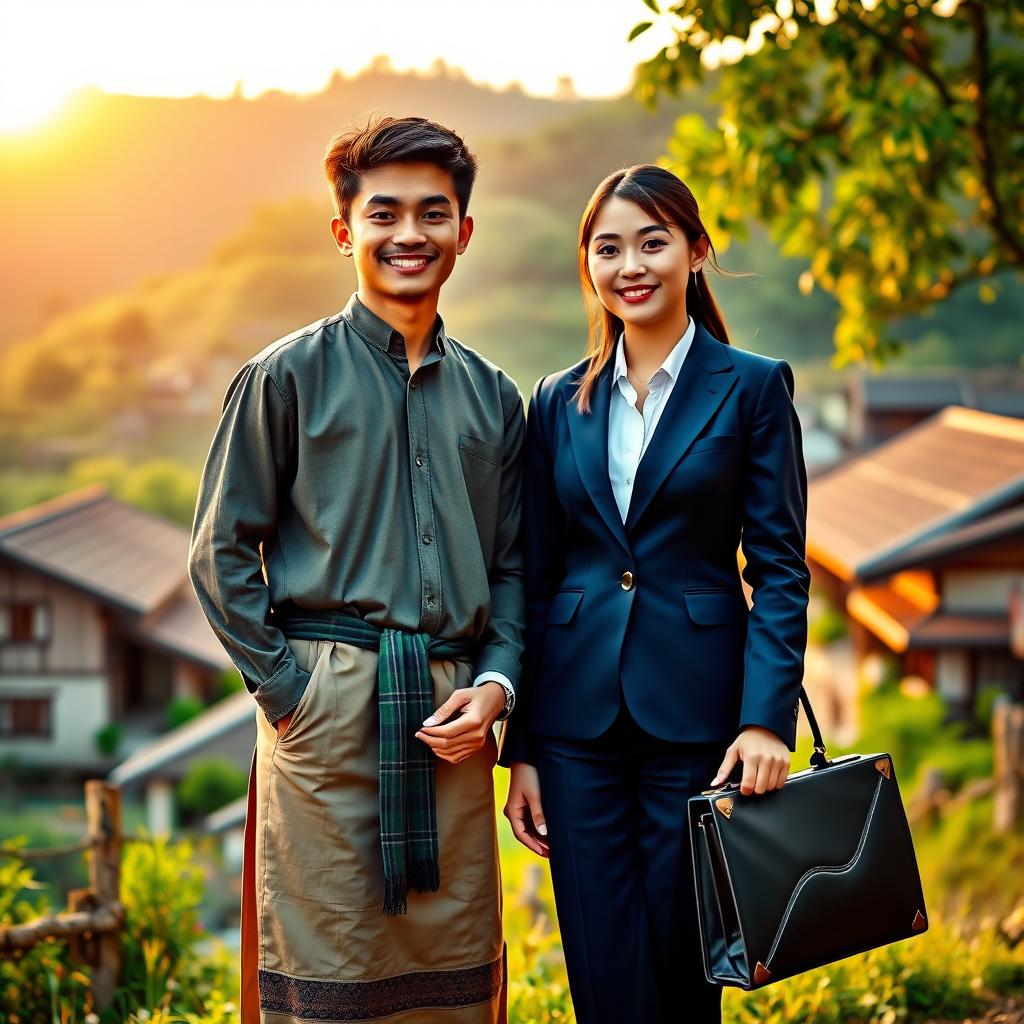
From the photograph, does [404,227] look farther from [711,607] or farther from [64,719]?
[64,719]

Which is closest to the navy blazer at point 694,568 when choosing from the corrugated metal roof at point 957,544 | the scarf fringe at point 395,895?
the scarf fringe at point 395,895

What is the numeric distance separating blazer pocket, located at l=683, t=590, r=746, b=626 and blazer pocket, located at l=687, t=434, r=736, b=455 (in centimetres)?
26

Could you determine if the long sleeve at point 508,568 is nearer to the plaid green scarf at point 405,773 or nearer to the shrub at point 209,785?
the plaid green scarf at point 405,773

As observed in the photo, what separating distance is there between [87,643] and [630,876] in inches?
636

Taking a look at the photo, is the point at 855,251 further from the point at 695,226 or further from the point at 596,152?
the point at 596,152

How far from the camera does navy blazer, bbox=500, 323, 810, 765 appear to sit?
2.08m

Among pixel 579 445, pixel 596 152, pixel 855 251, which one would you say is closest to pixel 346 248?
pixel 579 445

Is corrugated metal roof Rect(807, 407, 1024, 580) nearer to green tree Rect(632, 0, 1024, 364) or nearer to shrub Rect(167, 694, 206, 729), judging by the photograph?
green tree Rect(632, 0, 1024, 364)

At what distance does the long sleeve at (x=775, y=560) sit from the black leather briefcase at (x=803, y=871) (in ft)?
0.26

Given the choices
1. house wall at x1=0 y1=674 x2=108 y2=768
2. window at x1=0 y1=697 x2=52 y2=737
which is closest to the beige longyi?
house wall at x1=0 y1=674 x2=108 y2=768

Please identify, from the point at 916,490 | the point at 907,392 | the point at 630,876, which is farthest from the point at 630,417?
the point at 907,392

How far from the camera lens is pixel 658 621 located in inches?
83.4

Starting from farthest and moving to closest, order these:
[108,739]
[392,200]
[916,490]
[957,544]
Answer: [108,739]
[916,490]
[957,544]
[392,200]

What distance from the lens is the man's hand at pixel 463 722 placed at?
205 centimetres
